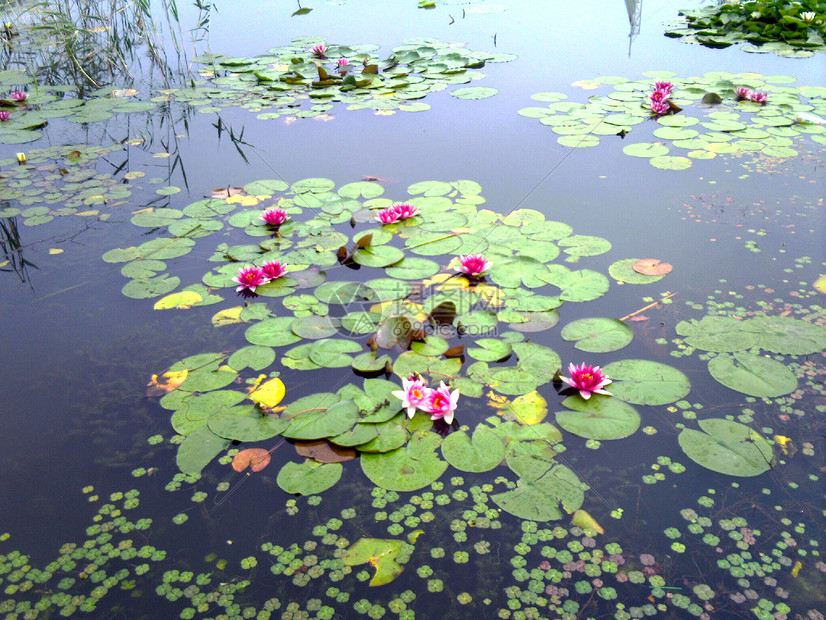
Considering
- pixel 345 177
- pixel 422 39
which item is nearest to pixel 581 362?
pixel 345 177

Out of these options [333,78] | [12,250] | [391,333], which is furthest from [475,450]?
[333,78]

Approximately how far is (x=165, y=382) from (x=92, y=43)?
17.6 feet

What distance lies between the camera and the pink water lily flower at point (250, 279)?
2.73m

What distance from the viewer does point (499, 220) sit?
10.5ft

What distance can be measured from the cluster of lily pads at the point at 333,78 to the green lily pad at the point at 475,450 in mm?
3472

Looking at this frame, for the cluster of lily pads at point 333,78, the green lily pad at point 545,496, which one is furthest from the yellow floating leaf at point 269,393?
the cluster of lily pads at point 333,78

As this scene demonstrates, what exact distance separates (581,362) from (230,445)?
4.24 ft

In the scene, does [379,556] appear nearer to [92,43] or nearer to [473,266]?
[473,266]

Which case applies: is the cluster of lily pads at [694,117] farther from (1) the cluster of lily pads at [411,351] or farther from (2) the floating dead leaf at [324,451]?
(2) the floating dead leaf at [324,451]

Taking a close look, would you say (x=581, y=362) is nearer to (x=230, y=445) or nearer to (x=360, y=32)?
(x=230, y=445)

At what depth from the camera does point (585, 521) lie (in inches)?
66.6

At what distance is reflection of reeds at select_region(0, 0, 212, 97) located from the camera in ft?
18.8

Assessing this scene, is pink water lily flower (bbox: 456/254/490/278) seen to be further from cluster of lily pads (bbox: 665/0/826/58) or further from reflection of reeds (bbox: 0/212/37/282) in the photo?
cluster of lily pads (bbox: 665/0/826/58)

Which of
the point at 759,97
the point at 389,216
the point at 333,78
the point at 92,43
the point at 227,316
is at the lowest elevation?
the point at 227,316
